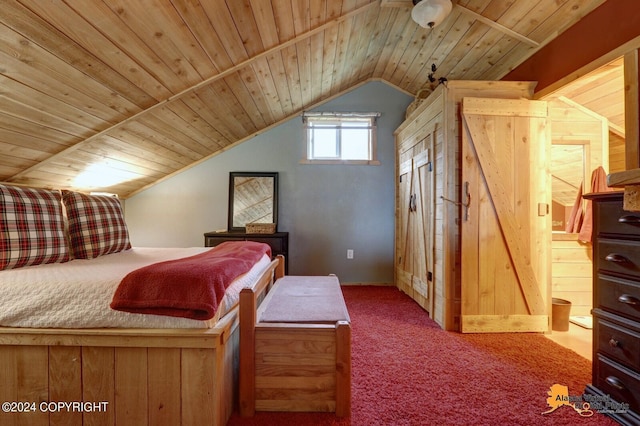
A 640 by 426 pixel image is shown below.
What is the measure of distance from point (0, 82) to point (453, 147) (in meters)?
2.84

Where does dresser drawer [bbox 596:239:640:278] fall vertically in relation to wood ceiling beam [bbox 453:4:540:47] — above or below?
below

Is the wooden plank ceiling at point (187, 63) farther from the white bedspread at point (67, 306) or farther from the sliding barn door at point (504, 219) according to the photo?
the white bedspread at point (67, 306)

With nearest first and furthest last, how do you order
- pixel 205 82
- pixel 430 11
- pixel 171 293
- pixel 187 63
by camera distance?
1. pixel 171 293
2. pixel 187 63
3. pixel 430 11
4. pixel 205 82

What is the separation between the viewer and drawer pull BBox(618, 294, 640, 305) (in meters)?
1.20

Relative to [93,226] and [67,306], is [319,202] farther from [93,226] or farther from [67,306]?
[67,306]

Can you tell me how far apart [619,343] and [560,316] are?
46.6 inches

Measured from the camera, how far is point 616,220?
4.21 feet

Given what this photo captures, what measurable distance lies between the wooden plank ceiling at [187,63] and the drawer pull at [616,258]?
1632 millimetres

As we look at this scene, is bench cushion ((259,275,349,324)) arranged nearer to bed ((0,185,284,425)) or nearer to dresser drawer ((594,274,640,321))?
bed ((0,185,284,425))

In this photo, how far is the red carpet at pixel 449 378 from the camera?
50.6 inches

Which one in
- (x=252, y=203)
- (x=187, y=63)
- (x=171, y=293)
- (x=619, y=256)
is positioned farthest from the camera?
(x=252, y=203)

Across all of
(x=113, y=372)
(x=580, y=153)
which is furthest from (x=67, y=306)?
(x=580, y=153)

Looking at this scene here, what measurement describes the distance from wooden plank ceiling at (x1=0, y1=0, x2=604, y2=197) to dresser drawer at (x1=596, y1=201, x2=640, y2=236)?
1.41 meters

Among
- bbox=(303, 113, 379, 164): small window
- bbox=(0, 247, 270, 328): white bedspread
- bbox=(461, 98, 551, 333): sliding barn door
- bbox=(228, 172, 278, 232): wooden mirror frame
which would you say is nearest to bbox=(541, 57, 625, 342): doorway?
bbox=(461, 98, 551, 333): sliding barn door
